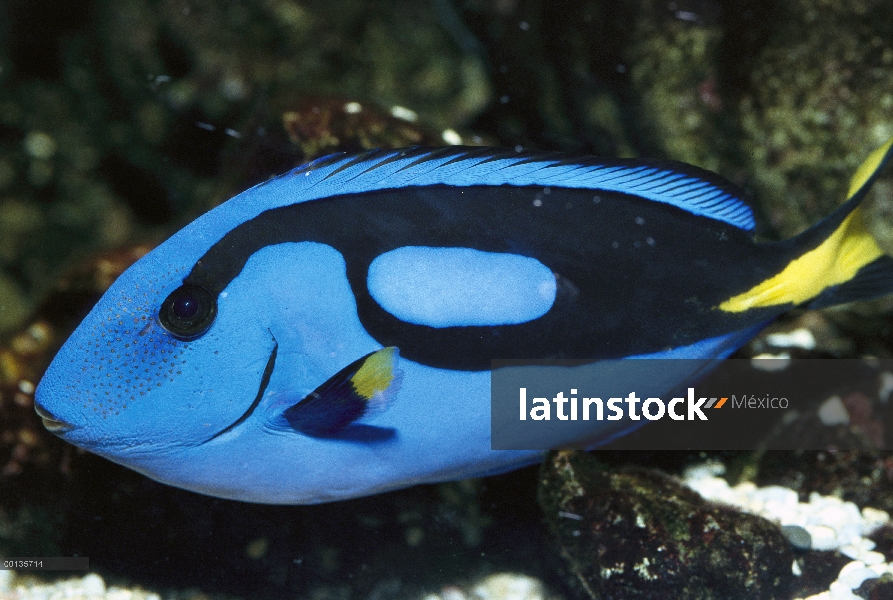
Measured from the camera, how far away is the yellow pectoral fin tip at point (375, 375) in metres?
1.11

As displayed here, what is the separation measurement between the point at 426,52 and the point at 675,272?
314 centimetres

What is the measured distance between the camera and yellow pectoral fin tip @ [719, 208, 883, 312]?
1.39 meters

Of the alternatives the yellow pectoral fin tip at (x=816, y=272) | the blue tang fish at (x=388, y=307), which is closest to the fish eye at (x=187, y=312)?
the blue tang fish at (x=388, y=307)

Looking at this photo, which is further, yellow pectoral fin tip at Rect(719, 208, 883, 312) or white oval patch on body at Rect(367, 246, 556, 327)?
yellow pectoral fin tip at Rect(719, 208, 883, 312)

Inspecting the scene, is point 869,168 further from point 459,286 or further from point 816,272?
point 459,286

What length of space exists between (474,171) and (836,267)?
2.96 feet

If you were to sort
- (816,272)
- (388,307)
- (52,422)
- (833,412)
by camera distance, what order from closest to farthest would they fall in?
1. (52,422)
2. (388,307)
3. (816,272)
4. (833,412)

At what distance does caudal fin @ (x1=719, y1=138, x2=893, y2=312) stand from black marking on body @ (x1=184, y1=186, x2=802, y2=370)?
0.12 ft

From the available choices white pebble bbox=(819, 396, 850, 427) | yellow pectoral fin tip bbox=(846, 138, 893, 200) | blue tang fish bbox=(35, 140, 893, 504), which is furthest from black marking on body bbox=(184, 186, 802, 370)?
white pebble bbox=(819, 396, 850, 427)

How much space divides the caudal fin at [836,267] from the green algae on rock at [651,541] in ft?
1.80

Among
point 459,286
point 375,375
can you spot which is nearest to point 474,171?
point 459,286

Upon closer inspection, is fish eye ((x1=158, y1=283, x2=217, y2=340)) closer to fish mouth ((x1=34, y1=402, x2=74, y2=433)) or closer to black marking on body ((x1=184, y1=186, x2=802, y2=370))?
black marking on body ((x1=184, y1=186, x2=802, y2=370))

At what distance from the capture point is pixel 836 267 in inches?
58.3

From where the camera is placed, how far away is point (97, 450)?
1.15m
